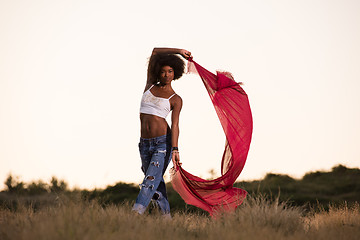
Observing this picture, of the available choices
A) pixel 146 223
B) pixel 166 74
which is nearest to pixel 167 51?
pixel 166 74

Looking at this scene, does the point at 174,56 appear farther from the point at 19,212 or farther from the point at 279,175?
the point at 279,175

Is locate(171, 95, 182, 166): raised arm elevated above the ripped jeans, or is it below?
above

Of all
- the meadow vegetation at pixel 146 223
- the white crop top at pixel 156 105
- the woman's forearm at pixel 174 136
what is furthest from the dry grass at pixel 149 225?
the white crop top at pixel 156 105

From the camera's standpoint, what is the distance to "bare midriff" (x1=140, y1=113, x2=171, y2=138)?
20.2ft

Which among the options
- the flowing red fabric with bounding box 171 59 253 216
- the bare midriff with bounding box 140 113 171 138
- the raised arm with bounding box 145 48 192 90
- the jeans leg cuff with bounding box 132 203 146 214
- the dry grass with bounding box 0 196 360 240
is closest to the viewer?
the dry grass with bounding box 0 196 360 240

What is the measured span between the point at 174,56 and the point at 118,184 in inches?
385

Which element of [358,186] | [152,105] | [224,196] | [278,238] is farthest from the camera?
[358,186]

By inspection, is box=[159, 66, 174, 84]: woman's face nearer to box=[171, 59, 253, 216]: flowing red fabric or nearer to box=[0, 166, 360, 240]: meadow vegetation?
box=[171, 59, 253, 216]: flowing red fabric

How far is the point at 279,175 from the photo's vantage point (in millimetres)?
16047

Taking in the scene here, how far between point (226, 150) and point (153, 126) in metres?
1.57

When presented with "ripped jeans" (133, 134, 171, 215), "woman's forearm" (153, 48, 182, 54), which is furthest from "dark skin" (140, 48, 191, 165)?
"woman's forearm" (153, 48, 182, 54)

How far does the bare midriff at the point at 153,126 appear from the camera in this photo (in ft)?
20.2

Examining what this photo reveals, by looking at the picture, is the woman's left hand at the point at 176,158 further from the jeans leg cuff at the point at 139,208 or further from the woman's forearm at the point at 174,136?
the jeans leg cuff at the point at 139,208

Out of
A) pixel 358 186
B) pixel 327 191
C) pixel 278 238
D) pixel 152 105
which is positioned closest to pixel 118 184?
pixel 327 191
